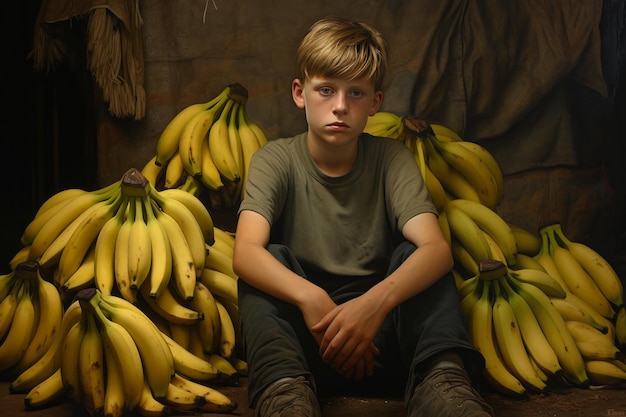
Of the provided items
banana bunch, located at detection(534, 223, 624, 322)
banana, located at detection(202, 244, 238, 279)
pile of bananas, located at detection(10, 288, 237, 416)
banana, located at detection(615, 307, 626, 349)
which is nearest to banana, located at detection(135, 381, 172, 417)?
pile of bananas, located at detection(10, 288, 237, 416)

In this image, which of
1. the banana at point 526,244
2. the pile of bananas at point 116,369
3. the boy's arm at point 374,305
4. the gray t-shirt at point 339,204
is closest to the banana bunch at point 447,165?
the banana at point 526,244

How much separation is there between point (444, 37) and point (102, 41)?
123 cm

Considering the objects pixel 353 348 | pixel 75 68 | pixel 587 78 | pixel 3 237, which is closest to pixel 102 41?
pixel 75 68

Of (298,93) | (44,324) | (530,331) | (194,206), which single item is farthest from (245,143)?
(530,331)

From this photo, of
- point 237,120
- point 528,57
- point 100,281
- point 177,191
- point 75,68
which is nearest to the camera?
point 100,281

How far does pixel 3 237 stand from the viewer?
3.12m

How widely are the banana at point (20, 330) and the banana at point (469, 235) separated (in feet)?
3.98

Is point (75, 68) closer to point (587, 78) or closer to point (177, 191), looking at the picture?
point (177, 191)

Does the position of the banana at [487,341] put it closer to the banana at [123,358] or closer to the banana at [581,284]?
the banana at [581,284]

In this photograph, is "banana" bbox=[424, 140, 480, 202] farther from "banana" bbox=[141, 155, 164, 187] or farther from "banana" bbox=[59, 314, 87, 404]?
"banana" bbox=[59, 314, 87, 404]

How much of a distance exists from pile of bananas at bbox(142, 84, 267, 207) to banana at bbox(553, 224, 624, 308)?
1036mm

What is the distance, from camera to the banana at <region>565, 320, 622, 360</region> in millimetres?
2635

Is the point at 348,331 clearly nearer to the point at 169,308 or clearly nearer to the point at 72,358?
the point at 169,308

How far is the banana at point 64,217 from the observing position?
8.68 ft
